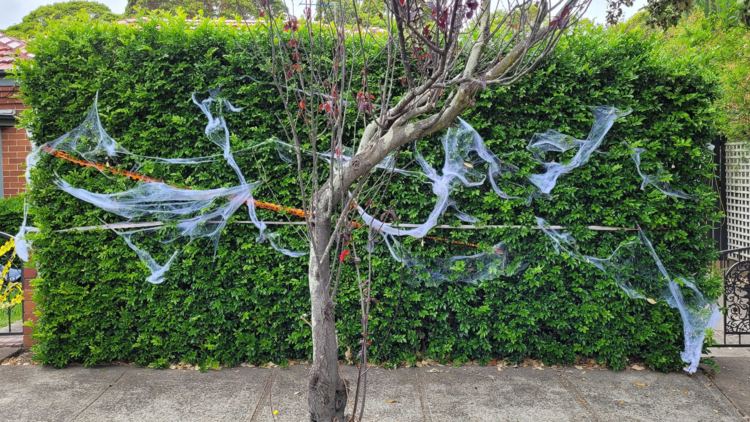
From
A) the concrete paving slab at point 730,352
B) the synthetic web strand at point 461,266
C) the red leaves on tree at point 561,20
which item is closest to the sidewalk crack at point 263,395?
the synthetic web strand at point 461,266

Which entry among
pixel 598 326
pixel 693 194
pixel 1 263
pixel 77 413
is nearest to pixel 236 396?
pixel 77 413

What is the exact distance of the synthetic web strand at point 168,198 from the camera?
4668 mm

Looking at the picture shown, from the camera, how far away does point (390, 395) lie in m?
4.32

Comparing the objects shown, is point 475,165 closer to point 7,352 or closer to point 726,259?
point 7,352

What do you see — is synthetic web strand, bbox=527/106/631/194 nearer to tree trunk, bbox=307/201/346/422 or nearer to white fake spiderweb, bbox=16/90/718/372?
white fake spiderweb, bbox=16/90/718/372

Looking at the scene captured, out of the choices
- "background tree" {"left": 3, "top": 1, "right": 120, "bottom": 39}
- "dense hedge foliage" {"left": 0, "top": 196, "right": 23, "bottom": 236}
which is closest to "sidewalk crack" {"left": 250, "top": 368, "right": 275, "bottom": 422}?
A: "dense hedge foliage" {"left": 0, "top": 196, "right": 23, "bottom": 236}

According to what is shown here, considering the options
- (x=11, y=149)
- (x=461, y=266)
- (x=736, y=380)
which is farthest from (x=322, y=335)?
(x=11, y=149)

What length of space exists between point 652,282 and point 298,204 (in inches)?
135

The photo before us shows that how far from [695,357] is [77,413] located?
17.5 ft

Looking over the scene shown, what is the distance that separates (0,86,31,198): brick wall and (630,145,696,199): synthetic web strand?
926 cm

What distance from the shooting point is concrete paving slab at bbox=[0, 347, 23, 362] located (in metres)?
5.14

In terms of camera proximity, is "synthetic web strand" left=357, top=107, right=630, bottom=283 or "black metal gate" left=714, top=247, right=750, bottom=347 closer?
"synthetic web strand" left=357, top=107, right=630, bottom=283

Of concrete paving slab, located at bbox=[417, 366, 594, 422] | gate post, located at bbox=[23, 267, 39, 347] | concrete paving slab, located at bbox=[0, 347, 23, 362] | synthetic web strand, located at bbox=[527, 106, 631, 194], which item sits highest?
synthetic web strand, located at bbox=[527, 106, 631, 194]

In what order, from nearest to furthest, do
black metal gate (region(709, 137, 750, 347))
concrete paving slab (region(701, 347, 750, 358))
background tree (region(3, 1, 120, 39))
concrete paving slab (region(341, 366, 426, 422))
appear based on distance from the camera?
concrete paving slab (region(341, 366, 426, 422)) < concrete paving slab (region(701, 347, 750, 358)) < black metal gate (region(709, 137, 750, 347)) < background tree (region(3, 1, 120, 39))
